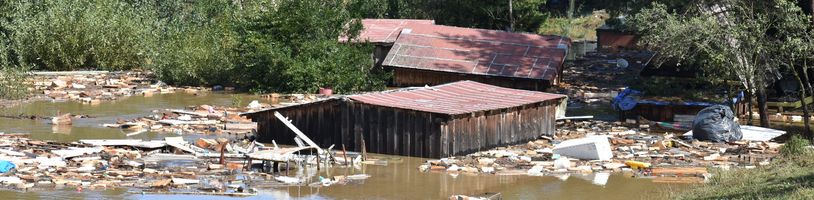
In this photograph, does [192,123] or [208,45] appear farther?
[208,45]

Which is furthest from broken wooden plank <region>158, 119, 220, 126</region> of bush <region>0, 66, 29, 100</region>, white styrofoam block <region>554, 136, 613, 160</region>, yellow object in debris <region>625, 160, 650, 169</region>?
yellow object in debris <region>625, 160, 650, 169</region>

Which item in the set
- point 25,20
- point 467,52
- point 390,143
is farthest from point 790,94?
point 25,20

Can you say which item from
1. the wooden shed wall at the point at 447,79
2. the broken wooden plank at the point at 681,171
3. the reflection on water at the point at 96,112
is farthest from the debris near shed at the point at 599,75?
the broken wooden plank at the point at 681,171

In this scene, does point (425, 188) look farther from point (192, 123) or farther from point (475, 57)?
point (475, 57)

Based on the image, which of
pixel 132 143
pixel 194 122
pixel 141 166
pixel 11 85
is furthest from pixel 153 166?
pixel 11 85

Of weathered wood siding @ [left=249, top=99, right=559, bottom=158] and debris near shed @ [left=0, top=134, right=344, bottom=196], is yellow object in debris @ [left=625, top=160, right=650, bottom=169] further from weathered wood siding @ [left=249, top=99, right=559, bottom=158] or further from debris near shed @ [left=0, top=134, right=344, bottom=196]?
debris near shed @ [left=0, top=134, right=344, bottom=196]

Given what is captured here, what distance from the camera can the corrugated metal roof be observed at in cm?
4178

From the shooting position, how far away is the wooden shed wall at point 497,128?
25.6 m

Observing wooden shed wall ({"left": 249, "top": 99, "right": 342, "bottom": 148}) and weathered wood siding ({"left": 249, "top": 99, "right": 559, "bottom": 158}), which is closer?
weathered wood siding ({"left": 249, "top": 99, "right": 559, "bottom": 158})

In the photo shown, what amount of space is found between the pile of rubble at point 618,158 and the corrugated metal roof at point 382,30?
13707 millimetres

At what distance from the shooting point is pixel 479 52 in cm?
3956

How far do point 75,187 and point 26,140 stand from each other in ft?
19.3

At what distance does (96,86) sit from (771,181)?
2471 centimetres

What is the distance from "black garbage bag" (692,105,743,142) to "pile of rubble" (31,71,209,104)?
55.5 ft
